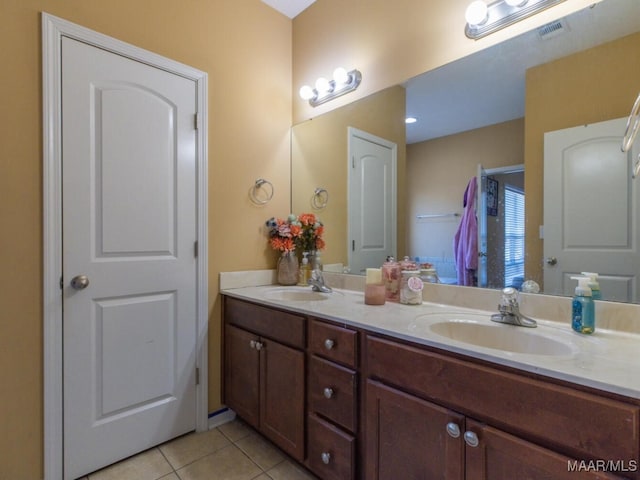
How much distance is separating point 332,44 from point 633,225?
5.93 feet

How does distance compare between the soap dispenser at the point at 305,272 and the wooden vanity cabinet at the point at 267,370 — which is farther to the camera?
the soap dispenser at the point at 305,272

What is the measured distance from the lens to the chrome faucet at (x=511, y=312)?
1135 millimetres

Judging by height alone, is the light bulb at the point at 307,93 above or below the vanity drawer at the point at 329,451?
above

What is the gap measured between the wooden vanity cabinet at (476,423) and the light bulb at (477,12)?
1343mm

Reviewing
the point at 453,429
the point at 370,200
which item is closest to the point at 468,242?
the point at 370,200

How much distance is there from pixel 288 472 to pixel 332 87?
2.12 meters

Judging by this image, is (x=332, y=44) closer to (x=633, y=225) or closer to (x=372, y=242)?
(x=372, y=242)

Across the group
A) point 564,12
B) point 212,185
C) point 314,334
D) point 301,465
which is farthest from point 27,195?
point 564,12

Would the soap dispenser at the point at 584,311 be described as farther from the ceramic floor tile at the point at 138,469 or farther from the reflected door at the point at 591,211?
the ceramic floor tile at the point at 138,469

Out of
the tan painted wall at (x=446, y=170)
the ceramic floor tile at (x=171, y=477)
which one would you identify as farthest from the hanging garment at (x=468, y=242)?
the ceramic floor tile at (x=171, y=477)

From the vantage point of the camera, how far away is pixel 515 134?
1.32 m

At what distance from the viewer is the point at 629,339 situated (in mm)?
981

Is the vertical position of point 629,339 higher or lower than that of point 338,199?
lower

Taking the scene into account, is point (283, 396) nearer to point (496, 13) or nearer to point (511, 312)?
point (511, 312)
